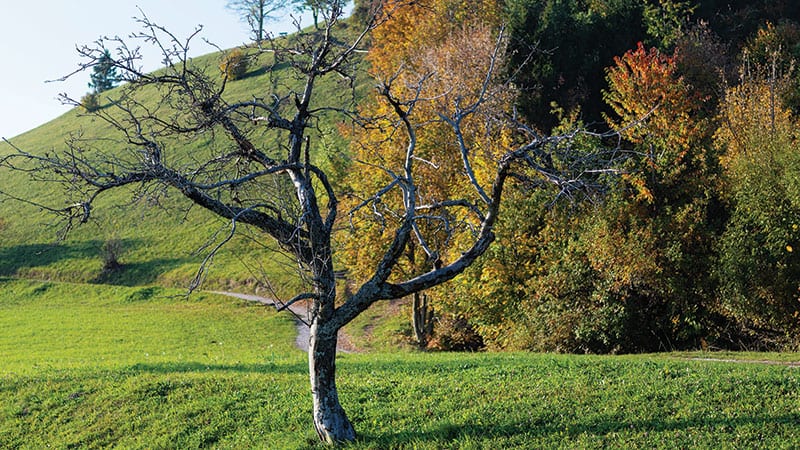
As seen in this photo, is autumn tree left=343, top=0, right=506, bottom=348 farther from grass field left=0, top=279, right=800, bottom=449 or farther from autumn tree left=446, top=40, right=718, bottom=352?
grass field left=0, top=279, right=800, bottom=449

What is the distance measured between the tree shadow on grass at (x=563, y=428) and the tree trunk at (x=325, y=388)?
48 cm

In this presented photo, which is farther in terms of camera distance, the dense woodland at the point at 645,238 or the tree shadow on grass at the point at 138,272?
the tree shadow on grass at the point at 138,272

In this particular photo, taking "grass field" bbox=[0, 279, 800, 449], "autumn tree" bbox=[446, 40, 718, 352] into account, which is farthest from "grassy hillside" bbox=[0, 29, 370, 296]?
"grass field" bbox=[0, 279, 800, 449]

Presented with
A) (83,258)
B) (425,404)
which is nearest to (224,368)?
(425,404)

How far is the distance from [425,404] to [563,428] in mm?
2923

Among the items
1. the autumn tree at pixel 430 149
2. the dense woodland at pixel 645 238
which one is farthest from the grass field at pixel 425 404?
the autumn tree at pixel 430 149

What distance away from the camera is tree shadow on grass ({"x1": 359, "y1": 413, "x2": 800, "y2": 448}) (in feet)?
35.7

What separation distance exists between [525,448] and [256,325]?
30111mm

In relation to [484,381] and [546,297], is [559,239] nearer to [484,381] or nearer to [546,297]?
[546,297]

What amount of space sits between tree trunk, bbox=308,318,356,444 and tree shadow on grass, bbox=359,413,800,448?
1.58 feet

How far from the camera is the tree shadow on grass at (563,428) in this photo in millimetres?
10867

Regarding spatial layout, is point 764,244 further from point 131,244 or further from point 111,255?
point 131,244

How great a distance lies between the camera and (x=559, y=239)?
2662 centimetres

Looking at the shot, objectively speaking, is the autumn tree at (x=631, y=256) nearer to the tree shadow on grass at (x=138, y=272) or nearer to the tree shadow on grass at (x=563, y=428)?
the tree shadow on grass at (x=563, y=428)
